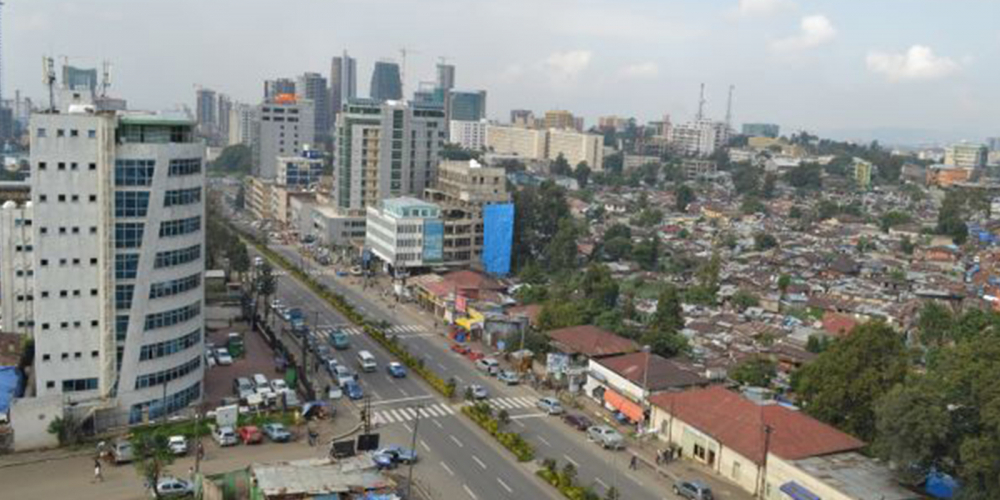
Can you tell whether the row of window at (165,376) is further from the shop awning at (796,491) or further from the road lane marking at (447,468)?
the shop awning at (796,491)

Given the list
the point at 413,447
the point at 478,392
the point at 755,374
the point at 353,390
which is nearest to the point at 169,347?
the point at 353,390

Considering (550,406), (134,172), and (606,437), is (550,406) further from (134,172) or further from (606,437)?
(134,172)

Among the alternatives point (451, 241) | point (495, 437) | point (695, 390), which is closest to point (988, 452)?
point (695, 390)

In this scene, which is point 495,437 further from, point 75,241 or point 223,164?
point 223,164

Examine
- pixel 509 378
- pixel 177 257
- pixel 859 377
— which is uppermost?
pixel 177 257

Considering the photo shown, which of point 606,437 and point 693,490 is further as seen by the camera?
point 606,437

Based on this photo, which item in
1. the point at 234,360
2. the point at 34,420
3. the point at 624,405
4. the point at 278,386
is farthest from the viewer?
the point at 234,360
